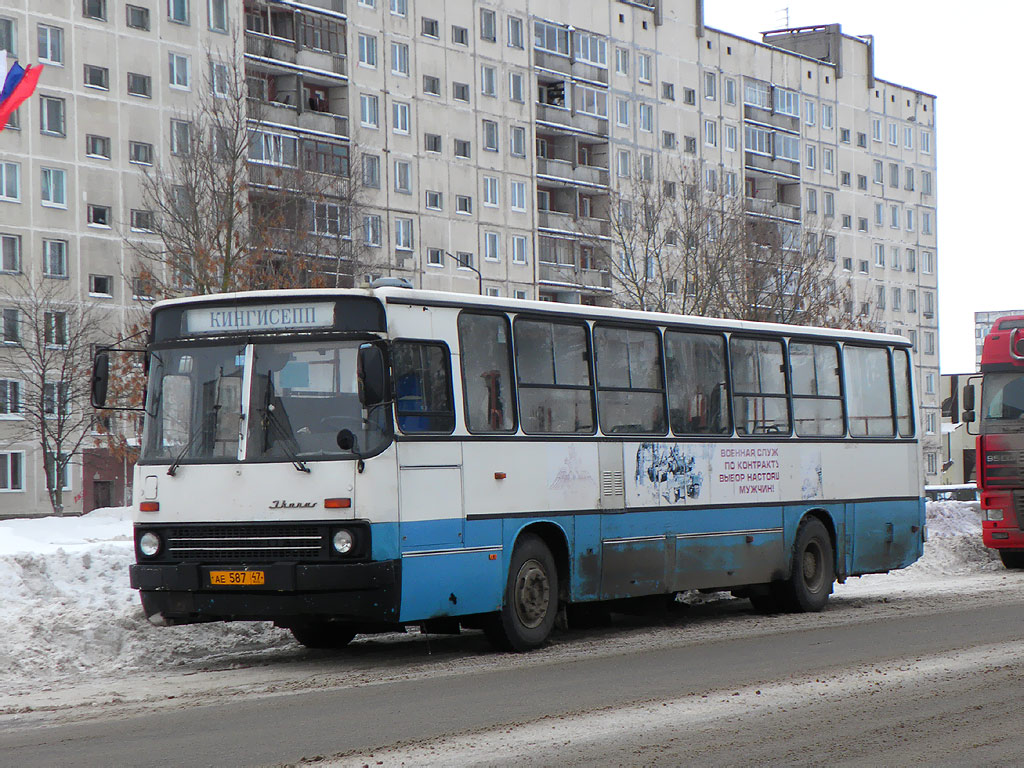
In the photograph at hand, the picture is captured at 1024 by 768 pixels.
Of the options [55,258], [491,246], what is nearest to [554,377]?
[55,258]

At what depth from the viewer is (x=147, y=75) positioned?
6266 cm

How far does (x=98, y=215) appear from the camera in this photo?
61.7 metres

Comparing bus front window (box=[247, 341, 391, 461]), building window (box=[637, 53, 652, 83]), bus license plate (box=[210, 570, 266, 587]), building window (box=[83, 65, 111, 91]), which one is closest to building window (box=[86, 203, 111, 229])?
building window (box=[83, 65, 111, 91])

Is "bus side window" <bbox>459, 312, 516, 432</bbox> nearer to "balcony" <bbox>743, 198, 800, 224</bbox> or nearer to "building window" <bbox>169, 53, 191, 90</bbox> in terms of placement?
"building window" <bbox>169, 53, 191, 90</bbox>

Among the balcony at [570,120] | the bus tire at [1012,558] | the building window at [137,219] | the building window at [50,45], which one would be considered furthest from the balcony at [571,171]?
the bus tire at [1012,558]

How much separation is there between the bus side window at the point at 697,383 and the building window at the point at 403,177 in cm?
5514

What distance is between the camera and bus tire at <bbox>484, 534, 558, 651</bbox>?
14250 millimetres

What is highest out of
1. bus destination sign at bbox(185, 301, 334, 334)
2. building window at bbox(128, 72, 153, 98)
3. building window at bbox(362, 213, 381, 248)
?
building window at bbox(128, 72, 153, 98)

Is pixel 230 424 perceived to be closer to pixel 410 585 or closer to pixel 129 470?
pixel 410 585

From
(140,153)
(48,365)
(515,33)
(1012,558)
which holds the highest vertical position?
(515,33)

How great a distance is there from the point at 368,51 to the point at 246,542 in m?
59.4

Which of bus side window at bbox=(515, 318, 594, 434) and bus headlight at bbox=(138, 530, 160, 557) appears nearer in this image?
bus headlight at bbox=(138, 530, 160, 557)

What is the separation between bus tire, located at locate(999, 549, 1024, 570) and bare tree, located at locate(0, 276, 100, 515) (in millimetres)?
33602

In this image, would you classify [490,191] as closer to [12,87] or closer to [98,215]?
[98,215]
